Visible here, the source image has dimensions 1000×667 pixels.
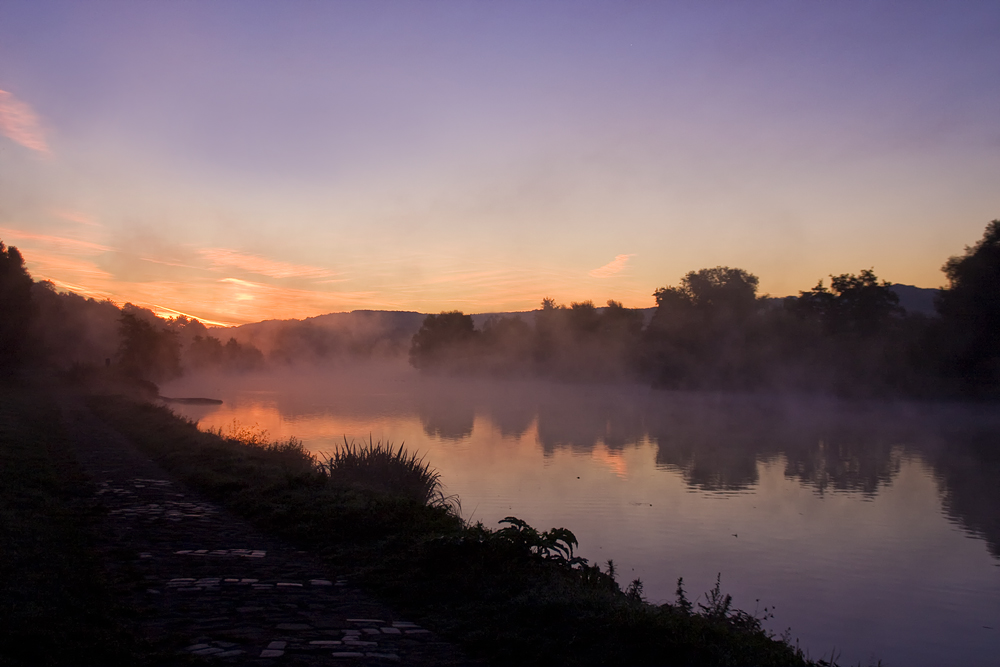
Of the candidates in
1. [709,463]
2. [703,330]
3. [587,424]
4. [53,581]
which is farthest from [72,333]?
[53,581]

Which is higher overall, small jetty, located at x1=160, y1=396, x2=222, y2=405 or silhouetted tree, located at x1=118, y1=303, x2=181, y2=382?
silhouetted tree, located at x1=118, y1=303, x2=181, y2=382

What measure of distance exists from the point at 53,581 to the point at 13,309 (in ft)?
135

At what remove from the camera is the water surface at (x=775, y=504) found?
9008mm

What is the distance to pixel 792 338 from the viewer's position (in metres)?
55.8

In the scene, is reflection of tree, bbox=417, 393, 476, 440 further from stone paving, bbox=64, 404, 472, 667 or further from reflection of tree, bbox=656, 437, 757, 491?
stone paving, bbox=64, 404, 472, 667

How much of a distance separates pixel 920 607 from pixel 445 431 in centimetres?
2083

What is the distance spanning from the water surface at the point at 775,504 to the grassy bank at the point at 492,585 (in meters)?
3.11

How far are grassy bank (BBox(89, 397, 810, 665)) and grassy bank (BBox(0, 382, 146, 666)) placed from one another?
1.87 metres

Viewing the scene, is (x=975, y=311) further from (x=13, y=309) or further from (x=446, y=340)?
(x=446, y=340)

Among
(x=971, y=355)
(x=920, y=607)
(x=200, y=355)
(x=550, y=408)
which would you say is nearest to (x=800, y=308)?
(x=971, y=355)

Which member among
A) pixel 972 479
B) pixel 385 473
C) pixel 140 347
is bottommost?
pixel 972 479

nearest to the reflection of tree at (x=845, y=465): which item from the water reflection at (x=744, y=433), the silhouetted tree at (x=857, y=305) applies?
the water reflection at (x=744, y=433)

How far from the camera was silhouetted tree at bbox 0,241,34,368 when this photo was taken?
36156 mm

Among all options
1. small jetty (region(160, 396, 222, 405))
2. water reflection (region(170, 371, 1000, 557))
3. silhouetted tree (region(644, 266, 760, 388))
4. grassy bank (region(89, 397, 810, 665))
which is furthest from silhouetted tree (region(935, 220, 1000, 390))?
small jetty (region(160, 396, 222, 405))
